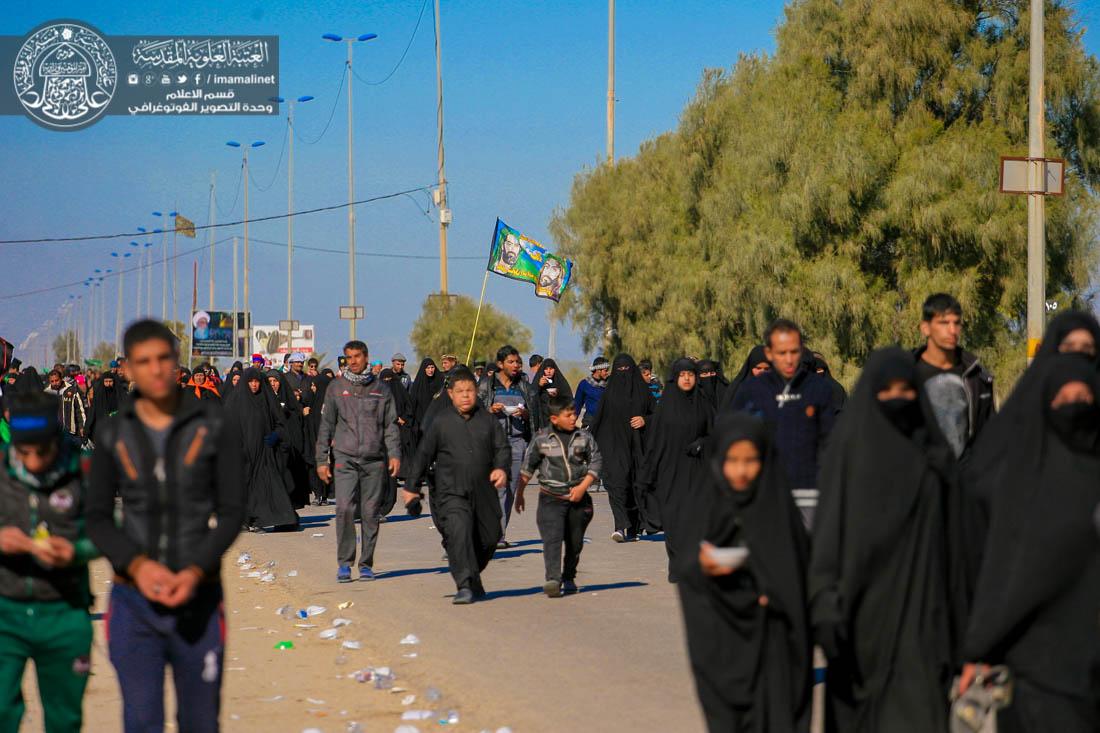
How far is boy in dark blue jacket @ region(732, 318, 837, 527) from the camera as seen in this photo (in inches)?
319

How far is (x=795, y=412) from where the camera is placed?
26.7 feet

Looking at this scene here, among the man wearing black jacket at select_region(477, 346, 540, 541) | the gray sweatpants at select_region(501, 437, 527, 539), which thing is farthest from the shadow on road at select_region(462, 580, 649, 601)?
the man wearing black jacket at select_region(477, 346, 540, 541)

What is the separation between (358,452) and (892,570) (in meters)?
8.08

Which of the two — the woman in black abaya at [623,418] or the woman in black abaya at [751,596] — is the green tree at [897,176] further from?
the woman in black abaya at [751,596]

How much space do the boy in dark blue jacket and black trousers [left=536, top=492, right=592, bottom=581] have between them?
11.9 feet

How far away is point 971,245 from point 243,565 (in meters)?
21.2

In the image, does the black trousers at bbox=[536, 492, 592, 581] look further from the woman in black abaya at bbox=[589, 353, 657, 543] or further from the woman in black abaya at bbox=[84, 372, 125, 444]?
the woman in black abaya at bbox=[84, 372, 125, 444]

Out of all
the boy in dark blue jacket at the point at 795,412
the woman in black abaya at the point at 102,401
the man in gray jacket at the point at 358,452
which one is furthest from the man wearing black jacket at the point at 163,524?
the woman in black abaya at the point at 102,401

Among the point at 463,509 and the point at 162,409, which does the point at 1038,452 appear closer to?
the point at 162,409

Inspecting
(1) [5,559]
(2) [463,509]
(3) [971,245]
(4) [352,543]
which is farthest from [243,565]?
(3) [971,245]

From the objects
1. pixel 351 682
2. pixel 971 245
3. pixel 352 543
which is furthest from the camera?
pixel 971 245

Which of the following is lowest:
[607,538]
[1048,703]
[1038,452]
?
[607,538]

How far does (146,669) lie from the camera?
198 inches

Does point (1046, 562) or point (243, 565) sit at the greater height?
point (1046, 562)
